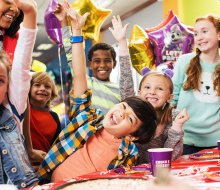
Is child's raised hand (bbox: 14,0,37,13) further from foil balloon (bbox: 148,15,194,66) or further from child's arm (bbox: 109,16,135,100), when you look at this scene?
foil balloon (bbox: 148,15,194,66)

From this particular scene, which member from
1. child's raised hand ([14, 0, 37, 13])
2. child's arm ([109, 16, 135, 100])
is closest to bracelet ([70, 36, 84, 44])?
child's raised hand ([14, 0, 37, 13])

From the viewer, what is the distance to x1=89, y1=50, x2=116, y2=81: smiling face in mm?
2314

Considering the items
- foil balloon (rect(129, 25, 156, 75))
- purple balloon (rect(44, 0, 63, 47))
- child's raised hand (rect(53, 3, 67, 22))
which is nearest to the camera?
child's raised hand (rect(53, 3, 67, 22))

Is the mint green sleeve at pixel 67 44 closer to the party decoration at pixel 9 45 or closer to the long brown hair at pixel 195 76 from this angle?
the party decoration at pixel 9 45

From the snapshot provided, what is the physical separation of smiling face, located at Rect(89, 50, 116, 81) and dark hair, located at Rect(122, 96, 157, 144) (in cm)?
102

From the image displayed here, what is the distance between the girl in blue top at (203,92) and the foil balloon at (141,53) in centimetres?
110

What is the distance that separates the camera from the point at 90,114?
53.8 inches

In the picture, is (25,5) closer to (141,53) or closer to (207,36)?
(207,36)

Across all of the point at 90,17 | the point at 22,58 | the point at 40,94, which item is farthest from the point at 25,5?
the point at 90,17

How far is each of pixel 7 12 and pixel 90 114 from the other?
597 mm

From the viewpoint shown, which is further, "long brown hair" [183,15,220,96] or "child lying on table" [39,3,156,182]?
"long brown hair" [183,15,220,96]

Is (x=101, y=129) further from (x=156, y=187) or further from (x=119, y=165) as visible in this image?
(x=156, y=187)

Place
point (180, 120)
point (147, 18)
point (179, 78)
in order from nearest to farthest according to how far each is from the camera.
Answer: point (180, 120) < point (179, 78) < point (147, 18)

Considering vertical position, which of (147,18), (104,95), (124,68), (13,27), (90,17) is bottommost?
(104,95)
